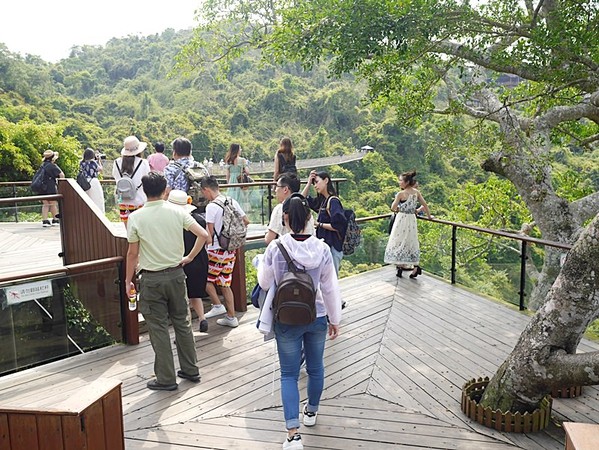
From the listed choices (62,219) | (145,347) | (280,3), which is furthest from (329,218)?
(280,3)

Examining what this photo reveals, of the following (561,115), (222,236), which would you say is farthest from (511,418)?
(561,115)

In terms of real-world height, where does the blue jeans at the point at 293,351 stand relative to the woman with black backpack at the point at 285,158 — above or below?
below

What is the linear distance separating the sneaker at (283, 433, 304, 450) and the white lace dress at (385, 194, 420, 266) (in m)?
4.09

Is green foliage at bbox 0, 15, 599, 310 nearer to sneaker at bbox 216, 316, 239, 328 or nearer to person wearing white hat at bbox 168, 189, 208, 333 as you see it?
sneaker at bbox 216, 316, 239, 328

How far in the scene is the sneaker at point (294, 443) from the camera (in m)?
3.24

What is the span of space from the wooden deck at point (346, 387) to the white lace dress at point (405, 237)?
3.74ft

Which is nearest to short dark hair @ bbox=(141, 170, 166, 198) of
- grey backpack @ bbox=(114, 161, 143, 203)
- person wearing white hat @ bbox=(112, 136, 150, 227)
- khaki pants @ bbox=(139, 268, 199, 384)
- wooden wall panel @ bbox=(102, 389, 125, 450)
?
khaki pants @ bbox=(139, 268, 199, 384)

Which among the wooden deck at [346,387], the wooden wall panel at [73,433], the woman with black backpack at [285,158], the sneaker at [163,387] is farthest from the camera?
the woman with black backpack at [285,158]

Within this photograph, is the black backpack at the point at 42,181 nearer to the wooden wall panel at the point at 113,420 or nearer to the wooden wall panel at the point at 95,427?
the wooden wall panel at the point at 113,420

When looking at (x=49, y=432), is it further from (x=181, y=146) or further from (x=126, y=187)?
(x=126, y=187)

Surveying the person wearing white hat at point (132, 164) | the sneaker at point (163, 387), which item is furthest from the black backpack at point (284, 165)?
the sneaker at point (163, 387)

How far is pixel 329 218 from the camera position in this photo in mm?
5133

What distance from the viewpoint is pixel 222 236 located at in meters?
5.04

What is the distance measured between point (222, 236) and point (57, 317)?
1.57 m
